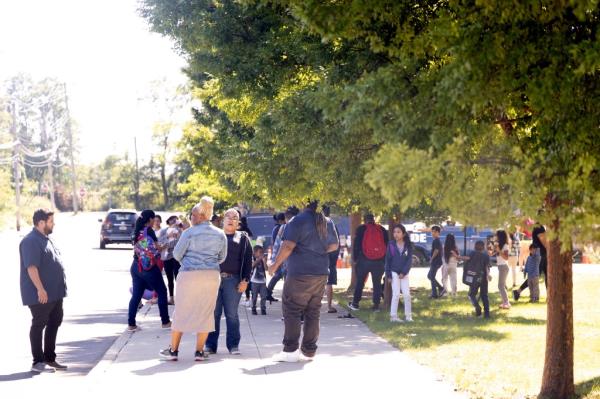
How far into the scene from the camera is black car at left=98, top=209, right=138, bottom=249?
43.9 metres

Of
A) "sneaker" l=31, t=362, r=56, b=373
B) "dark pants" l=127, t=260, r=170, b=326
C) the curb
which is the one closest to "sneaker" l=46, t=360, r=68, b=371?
"sneaker" l=31, t=362, r=56, b=373

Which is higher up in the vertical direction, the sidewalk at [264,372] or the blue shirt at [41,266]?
the blue shirt at [41,266]

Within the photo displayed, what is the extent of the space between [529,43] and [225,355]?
20.9 ft

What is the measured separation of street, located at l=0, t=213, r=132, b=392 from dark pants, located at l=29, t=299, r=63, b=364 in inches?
9.9

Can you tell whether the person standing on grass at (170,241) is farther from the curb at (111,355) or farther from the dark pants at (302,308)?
the dark pants at (302,308)

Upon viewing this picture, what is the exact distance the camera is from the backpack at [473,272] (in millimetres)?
17281

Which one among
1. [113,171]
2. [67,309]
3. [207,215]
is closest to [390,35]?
[207,215]

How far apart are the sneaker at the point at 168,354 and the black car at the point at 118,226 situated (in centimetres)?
3249

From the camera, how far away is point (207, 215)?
11297 millimetres

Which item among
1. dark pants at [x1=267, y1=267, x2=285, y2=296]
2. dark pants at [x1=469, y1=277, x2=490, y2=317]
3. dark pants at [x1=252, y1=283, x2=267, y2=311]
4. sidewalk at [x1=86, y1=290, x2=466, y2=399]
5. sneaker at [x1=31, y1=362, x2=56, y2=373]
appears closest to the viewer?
sidewalk at [x1=86, y1=290, x2=466, y2=399]

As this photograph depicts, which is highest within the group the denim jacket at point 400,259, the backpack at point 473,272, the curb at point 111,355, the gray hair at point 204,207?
the gray hair at point 204,207

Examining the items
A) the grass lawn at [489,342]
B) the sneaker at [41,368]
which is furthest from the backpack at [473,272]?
the sneaker at [41,368]

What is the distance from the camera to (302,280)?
37.3 feet

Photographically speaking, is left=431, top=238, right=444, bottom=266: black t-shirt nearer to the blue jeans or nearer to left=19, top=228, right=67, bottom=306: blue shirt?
the blue jeans
